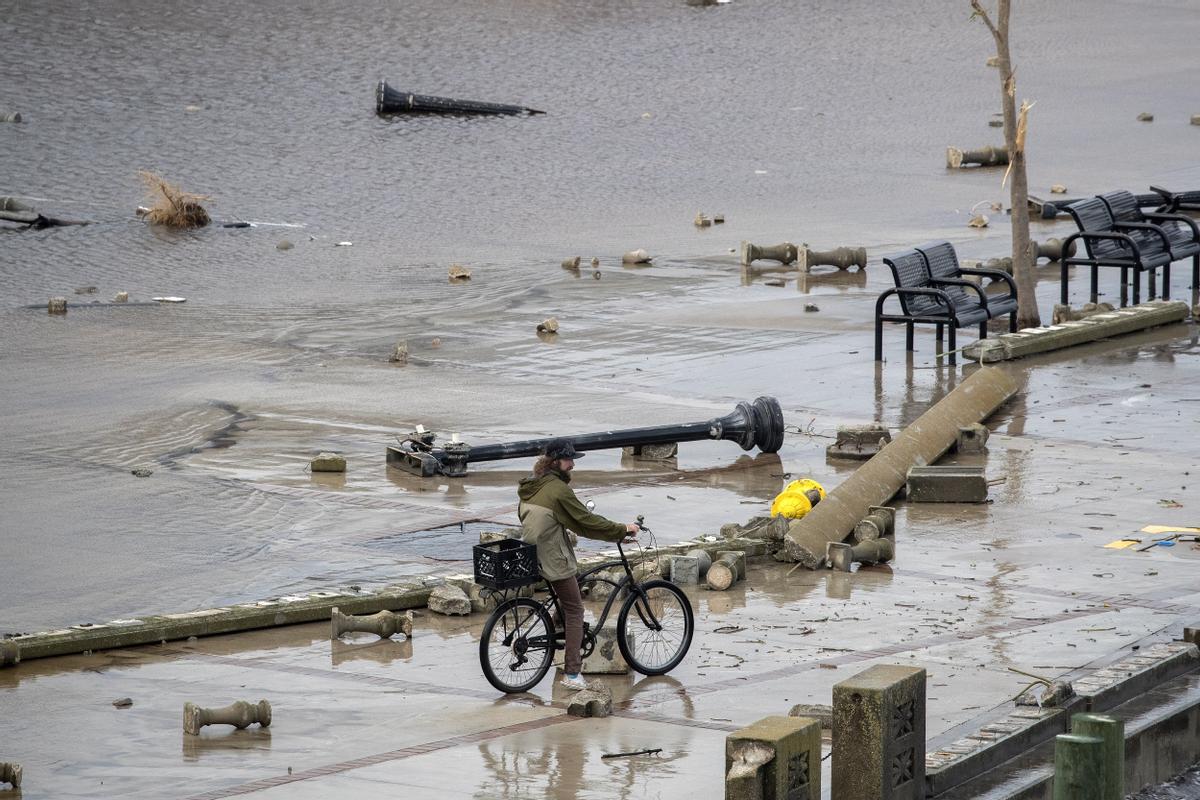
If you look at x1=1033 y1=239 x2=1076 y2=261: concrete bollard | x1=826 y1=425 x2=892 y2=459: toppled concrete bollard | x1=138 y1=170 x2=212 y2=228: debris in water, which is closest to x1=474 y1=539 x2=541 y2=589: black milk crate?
x1=826 y1=425 x2=892 y2=459: toppled concrete bollard

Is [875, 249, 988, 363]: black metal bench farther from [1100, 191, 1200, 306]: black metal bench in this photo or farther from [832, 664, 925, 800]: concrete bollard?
[832, 664, 925, 800]: concrete bollard

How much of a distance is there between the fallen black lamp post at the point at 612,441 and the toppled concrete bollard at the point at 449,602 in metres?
3.37

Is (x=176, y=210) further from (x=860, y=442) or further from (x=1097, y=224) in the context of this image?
(x=860, y=442)

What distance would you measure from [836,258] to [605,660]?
15.8m

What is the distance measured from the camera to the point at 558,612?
11.2 m

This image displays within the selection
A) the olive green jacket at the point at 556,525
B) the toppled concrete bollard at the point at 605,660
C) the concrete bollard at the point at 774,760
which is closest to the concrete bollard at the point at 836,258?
the toppled concrete bollard at the point at 605,660

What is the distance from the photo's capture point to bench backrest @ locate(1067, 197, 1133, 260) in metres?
23.6

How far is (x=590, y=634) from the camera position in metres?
11.2

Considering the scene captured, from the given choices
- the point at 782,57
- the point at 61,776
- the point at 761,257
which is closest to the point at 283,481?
the point at 61,776

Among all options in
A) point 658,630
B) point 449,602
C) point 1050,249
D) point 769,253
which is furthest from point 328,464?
point 1050,249

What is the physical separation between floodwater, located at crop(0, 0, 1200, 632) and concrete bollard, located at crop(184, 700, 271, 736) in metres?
2.60

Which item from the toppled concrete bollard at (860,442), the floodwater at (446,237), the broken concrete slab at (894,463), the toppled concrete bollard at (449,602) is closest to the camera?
the toppled concrete bollard at (449,602)

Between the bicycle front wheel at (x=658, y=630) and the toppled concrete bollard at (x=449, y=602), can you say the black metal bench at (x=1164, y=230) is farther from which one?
the bicycle front wheel at (x=658, y=630)

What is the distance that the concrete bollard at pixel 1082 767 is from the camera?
8.27 m
